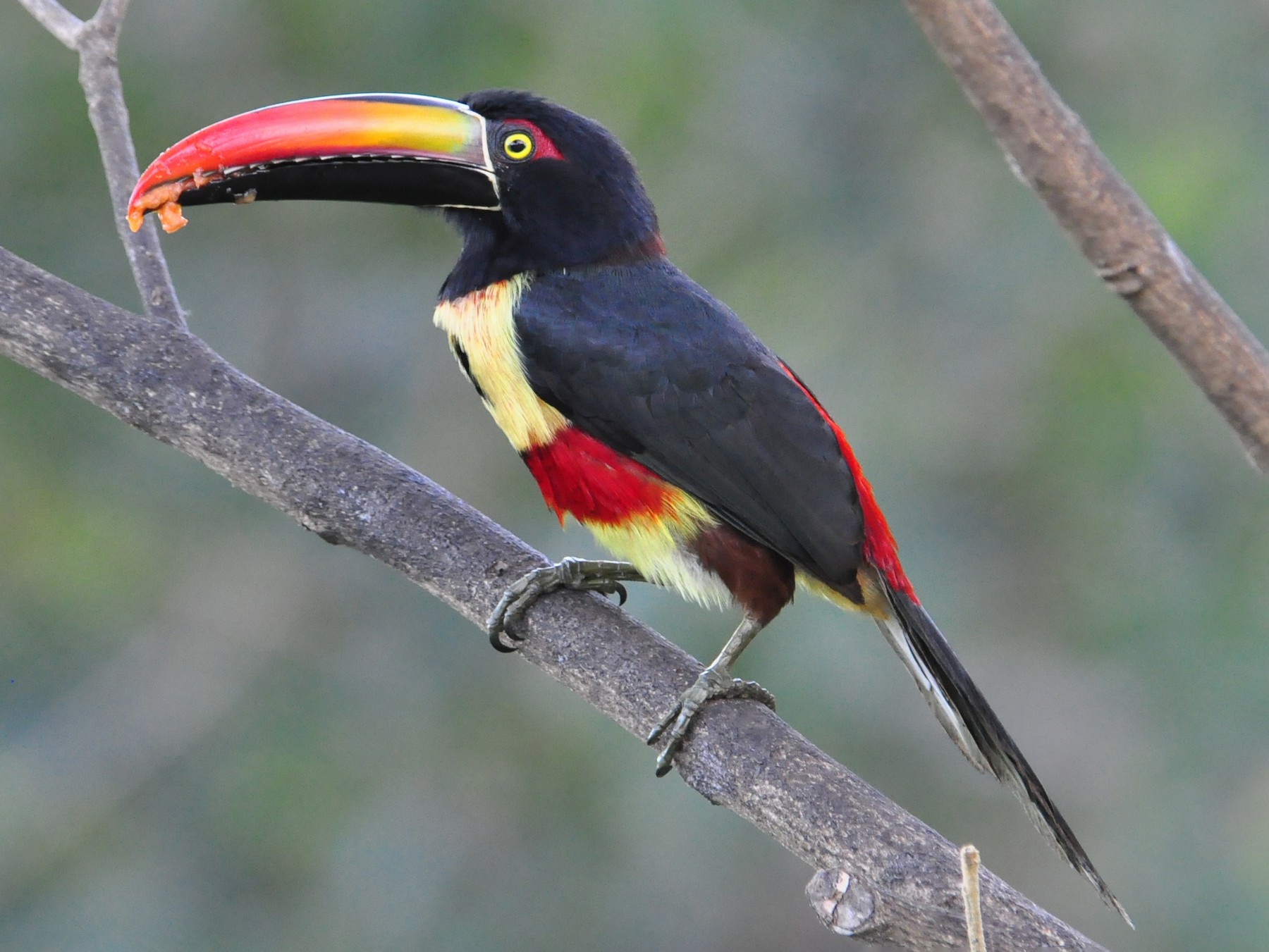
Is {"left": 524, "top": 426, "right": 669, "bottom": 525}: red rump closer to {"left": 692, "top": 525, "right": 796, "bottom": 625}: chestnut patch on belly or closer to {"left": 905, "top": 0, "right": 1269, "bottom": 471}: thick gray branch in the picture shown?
{"left": 692, "top": 525, "right": 796, "bottom": 625}: chestnut patch on belly

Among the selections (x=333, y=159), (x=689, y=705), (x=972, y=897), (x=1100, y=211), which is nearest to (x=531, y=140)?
(x=333, y=159)

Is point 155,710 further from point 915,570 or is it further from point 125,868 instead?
point 915,570

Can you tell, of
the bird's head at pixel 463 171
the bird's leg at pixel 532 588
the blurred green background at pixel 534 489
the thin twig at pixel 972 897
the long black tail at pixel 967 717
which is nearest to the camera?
the thin twig at pixel 972 897

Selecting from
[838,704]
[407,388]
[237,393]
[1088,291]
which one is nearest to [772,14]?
[1088,291]

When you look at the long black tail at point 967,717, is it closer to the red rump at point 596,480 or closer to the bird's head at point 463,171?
the red rump at point 596,480

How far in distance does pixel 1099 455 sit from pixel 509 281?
2.33 metres

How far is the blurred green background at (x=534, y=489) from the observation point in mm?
4176

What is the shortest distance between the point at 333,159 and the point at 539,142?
1.18 feet

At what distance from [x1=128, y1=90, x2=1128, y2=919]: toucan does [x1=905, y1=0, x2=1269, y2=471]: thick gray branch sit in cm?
97

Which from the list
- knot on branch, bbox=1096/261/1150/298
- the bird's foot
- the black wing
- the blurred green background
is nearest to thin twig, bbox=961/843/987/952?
knot on branch, bbox=1096/261/1150/298

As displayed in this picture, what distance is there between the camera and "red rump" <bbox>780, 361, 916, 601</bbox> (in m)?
2.39

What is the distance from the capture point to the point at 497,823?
439 centimetres

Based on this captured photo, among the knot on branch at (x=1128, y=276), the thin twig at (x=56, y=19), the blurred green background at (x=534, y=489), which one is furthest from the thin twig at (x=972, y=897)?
the blurred green background at (x=534, y=489)

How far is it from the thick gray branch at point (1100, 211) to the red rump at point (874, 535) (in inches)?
41.1
